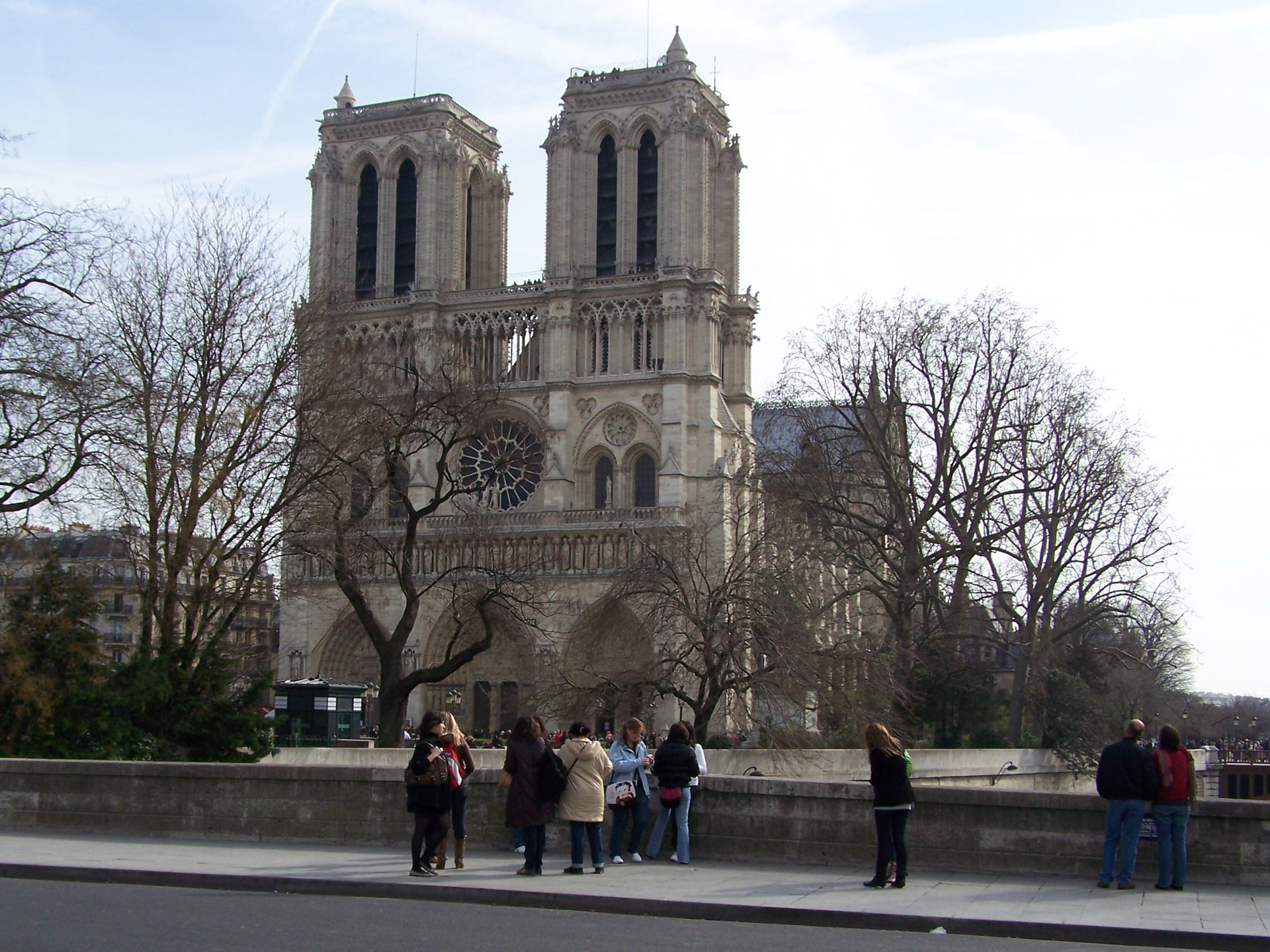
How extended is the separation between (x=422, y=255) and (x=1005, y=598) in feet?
96.6

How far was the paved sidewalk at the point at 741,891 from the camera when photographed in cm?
1003

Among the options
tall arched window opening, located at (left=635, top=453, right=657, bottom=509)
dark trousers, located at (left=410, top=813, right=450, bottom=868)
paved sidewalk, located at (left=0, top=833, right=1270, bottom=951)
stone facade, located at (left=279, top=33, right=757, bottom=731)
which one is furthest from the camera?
tall arched window opening, located at (left=635, top=453, right=657, bottom=509)

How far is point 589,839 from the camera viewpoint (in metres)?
12.6

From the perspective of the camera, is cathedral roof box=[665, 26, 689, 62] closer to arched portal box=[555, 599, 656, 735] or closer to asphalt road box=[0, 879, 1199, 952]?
arched portal box=[555, 599, 656, 735]

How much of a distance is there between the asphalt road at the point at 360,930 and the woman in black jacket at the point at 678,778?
271 cm

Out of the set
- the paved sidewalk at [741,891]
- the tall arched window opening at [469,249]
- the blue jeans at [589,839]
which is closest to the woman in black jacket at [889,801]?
the paved sidewalk at [741,891]

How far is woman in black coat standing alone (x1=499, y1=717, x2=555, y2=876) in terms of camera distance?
1230cm

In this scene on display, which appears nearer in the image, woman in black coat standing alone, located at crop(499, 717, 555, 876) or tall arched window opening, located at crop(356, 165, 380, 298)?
woman in black coat standing alone, located at crop(499, 717, 555, 876)

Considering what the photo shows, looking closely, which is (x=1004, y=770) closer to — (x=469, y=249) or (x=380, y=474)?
(x=380, y=474)

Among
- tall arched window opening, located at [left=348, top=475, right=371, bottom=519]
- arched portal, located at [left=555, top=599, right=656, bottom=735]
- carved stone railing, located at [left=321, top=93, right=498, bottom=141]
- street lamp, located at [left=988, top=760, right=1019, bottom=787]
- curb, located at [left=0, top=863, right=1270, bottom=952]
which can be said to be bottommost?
street lamp, located at [left=988, top=760, right=1019, bottom=787]

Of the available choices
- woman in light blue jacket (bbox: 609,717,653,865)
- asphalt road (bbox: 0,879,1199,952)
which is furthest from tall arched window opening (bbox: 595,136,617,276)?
asphalt road (bbox: 0,879,1199,952)

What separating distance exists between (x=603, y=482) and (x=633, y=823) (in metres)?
41.7

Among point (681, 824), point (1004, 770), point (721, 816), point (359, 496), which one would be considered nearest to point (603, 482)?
point (1004, 770)

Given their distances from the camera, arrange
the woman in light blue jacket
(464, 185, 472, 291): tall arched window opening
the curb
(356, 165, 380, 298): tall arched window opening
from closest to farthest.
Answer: the curb
the woman in light blue jacket
(356, 165, 380, 298): tall arched window opening
(464, 185, 472, 291): tall arched window opening
